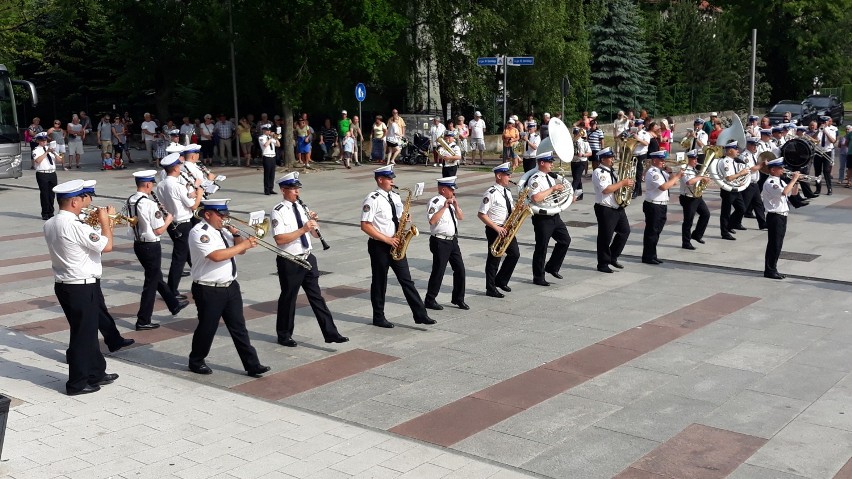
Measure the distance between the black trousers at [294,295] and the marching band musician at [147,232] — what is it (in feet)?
5.60

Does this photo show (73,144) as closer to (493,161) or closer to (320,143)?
(320,143)

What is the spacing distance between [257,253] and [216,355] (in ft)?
20.1

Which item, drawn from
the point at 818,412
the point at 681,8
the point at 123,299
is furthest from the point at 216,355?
the point at 681,8

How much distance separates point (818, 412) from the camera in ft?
27.0

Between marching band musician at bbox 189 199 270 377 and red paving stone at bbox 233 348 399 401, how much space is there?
415 mm

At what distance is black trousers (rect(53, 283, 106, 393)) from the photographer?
8.76m

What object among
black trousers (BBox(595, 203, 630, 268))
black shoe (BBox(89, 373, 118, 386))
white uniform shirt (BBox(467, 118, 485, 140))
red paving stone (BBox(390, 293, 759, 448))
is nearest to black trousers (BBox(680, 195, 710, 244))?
black trousers (BBox(595, 203, 630, 268))

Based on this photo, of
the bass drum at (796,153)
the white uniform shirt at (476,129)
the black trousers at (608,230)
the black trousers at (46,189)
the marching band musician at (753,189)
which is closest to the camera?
the black trousers at (608,230)

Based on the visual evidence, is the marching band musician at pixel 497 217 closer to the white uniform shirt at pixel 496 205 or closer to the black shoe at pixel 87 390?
the white uniform shirt at pixel 496 205

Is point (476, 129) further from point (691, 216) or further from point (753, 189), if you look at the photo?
point (691, 216)

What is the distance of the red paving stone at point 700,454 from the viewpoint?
23.1 feet

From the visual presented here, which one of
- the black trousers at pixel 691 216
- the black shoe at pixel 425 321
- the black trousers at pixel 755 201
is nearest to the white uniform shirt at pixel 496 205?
the black shoe at pixel 425 321

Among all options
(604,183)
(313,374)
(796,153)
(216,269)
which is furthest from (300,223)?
(796,153)

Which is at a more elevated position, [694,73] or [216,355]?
[694,73]
